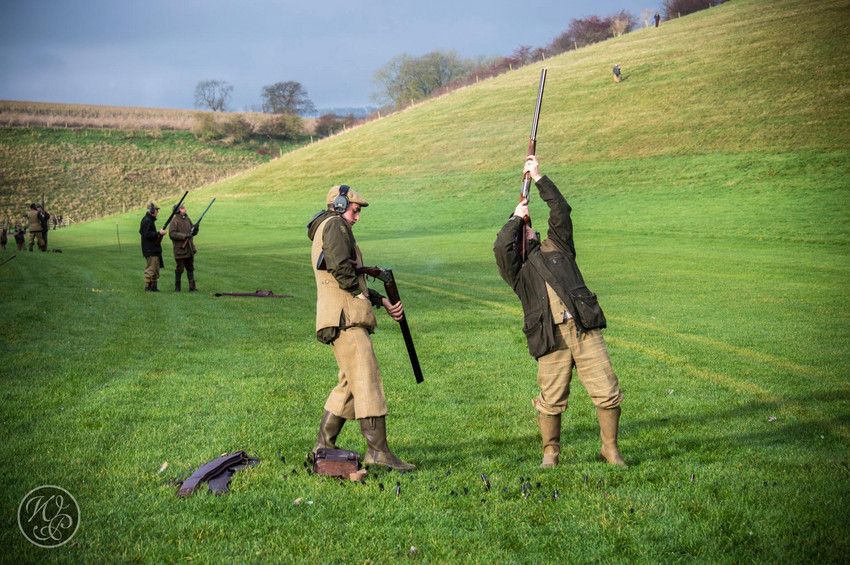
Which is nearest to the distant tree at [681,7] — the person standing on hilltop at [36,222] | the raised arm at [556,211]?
the person standing on hilltop at [36,222]

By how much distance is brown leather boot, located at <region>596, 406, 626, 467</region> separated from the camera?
329 inches

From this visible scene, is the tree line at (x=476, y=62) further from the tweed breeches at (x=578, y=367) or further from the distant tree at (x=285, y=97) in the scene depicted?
the tweed breeches at (x=578, y=367)

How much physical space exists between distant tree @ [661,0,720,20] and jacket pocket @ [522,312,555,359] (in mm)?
120072

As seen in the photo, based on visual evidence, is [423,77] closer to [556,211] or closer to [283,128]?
[283,128]

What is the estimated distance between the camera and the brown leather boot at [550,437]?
8469 millimetres

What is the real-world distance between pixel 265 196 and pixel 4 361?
64859 mm

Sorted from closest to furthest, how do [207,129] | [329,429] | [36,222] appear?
[329,429], [36,222], [207,129]

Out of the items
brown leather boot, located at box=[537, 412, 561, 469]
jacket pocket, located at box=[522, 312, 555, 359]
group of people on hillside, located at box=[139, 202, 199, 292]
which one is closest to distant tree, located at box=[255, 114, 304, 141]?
group of people on hillside, located at box=[139, 202, 199, 292]

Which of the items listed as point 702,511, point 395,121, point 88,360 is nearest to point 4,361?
point 88,360

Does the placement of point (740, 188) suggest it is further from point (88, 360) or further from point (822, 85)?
point (88, 360)

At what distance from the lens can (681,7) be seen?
118125mm

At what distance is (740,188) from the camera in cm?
5031

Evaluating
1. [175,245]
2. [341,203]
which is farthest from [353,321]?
[175,245]

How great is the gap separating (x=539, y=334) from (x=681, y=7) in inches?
4842
